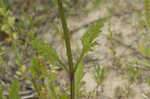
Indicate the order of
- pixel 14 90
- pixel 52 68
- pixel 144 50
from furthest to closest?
pixel 144 50
pixel 52 68
pixel 14 90

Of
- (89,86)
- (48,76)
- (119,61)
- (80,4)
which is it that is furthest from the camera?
(80,4)

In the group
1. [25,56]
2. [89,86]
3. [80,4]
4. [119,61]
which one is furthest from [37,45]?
[80,4]

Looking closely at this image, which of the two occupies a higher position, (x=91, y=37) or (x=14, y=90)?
(x=91, y=37)

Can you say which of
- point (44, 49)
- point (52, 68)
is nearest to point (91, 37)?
point (44, 49)

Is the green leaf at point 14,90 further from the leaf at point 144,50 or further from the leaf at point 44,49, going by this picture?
the leaf at point 144,50

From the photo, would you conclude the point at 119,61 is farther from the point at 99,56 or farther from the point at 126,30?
the point at 126,30

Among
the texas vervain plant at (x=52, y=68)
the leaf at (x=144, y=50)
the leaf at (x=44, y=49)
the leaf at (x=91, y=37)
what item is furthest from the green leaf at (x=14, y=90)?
the leaf at (x=144, y=50)

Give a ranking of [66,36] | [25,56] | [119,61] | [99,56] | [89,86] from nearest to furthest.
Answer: [66,36], [89,86], [119,61], [99,56], [25,56]

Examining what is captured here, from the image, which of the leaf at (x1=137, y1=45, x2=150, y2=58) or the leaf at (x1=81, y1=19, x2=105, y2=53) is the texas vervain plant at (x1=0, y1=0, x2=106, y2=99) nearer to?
the leaf at (x1=81, y1=19, x2=105, y2=53)

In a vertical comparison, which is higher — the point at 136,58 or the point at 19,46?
the point at 19,46

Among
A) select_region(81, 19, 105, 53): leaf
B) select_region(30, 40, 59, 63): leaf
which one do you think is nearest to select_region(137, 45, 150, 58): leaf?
select_region(81, 19, 105, 53): leaf

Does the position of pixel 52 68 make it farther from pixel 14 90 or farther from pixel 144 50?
pixel 144 50
